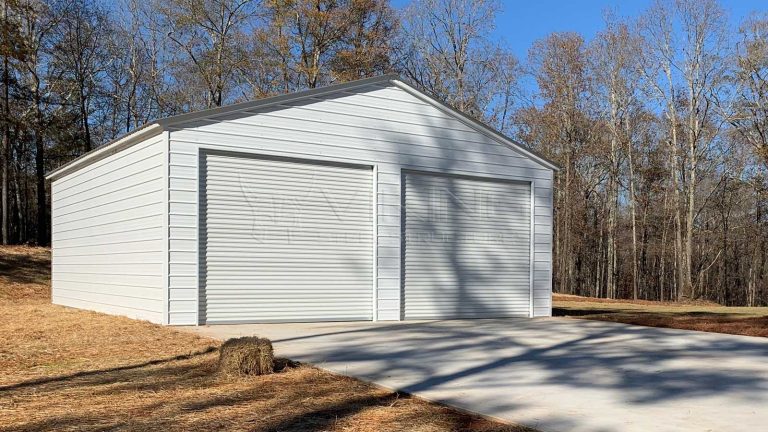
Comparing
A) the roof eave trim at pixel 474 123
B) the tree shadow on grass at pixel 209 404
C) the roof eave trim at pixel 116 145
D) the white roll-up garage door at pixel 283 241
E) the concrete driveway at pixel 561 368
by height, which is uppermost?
the roof eave trim at pixel 474 123

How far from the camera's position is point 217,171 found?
10891 mm

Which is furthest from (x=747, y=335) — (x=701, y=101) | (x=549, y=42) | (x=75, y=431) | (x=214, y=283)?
(x=549, y=42)

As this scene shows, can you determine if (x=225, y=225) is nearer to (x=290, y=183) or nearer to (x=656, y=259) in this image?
(x=290, y=183)

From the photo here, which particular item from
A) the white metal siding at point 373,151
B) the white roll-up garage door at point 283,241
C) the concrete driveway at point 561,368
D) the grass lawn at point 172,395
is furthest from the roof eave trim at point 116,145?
the grass lawn at point 172,395

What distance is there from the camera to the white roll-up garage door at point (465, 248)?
12727 mm

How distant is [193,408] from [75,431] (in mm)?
864

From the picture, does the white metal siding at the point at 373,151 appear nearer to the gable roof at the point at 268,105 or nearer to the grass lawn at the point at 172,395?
the gable roof at the point at 268,105

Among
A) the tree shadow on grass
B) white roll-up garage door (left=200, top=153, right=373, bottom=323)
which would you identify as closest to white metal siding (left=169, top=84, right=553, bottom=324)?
white roll-up garage door (left=200, top=153, right=373, bottom=323)

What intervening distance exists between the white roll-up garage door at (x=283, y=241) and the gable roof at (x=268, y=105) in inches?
31.2

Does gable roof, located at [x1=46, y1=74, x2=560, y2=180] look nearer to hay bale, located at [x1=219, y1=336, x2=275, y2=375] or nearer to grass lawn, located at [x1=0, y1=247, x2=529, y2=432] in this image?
grass lawn, located at [x1=0, y1=247, x2=529, y2=432]

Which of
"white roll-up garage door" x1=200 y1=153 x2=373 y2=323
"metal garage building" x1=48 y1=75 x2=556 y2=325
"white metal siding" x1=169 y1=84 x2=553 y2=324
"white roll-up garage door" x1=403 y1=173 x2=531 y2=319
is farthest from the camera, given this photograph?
"white roll-up garage door" x1=403 y1=173 x2=531 y2=319

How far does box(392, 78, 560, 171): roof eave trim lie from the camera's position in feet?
42.1

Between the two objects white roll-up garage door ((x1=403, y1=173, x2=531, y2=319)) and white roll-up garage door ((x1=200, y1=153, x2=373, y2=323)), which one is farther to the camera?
white roll-up garage door ((x1=403, y1=173, x2=531, y2=319))

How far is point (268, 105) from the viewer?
37.2ft
